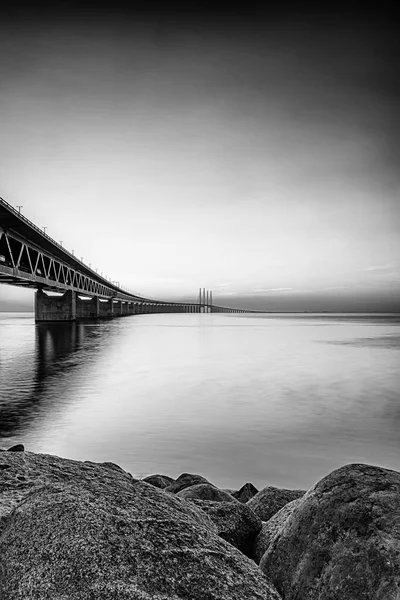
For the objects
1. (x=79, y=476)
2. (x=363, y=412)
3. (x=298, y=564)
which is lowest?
(x=363, y=412)

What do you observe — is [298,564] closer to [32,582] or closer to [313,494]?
[313,494]

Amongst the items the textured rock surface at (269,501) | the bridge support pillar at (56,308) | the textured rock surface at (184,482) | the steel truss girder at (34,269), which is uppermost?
the steel truss girder at (34,269)

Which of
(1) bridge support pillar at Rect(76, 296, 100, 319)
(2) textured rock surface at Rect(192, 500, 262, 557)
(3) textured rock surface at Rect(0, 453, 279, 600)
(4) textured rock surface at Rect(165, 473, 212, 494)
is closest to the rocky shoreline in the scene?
(3) textured rock surface at Rect(0, 453, 279, 600)

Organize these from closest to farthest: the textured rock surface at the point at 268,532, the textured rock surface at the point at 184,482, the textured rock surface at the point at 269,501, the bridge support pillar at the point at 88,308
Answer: the textured rock surface at the point at 268,532
the textured rock surface at the point at 269,501
the textured rock surface at the point at 184,482
the bridge support pillar at the point at 88,308

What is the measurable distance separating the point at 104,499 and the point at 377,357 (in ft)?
97.5

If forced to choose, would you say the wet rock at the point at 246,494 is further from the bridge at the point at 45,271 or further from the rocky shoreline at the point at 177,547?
the bridge at the point at 45,271

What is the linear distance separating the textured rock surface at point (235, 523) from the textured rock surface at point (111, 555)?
1.25m

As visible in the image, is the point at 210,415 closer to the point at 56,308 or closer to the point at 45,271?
the point at 45,271

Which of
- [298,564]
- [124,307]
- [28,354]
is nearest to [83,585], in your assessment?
[298,564]

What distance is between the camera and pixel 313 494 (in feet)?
9.21

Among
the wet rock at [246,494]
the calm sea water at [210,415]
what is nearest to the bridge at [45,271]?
the calm sea water at [210,415]

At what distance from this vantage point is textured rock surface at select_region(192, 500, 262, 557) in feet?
11.7

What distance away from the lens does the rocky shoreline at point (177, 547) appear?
1936 millimetres

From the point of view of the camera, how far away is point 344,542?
2.43 m
